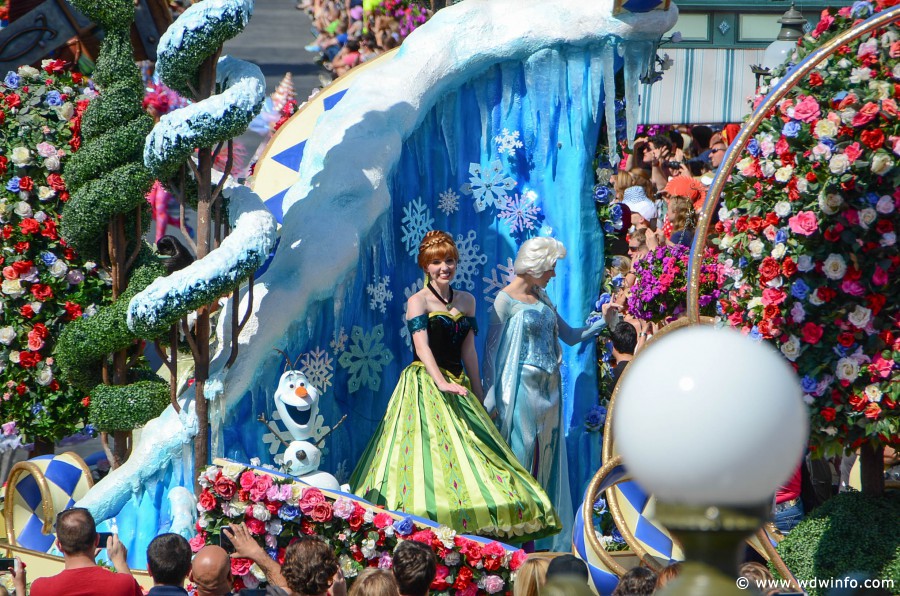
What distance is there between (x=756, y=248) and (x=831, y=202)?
0.35m

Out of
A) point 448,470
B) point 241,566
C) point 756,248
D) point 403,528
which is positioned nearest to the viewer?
point 756,248

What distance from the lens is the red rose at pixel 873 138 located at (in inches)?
184

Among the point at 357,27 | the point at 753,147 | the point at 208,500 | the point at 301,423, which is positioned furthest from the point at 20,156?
the point at 753,147

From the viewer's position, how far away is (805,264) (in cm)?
484

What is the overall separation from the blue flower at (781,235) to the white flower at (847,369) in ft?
1.63

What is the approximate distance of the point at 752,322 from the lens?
16.5 ft

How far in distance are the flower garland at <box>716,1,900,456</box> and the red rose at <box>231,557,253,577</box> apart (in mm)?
2249

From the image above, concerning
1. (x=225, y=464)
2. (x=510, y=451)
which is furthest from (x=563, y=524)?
(x=225, y=464)

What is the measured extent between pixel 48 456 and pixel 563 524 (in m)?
2.68

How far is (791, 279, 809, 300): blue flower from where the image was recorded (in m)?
4.85

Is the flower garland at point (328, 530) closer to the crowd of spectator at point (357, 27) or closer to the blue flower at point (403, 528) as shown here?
the blue flower at point (403, 528)

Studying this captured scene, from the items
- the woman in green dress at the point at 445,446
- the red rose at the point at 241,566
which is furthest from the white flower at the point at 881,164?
the red rose at the point at 241,566

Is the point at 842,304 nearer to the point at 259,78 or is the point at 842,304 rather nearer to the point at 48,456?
Answer: the point at 259,78

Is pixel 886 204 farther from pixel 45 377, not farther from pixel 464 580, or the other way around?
pixel 45 377
